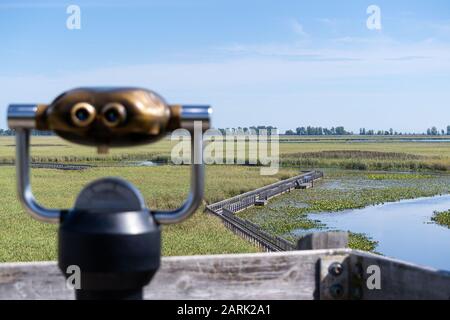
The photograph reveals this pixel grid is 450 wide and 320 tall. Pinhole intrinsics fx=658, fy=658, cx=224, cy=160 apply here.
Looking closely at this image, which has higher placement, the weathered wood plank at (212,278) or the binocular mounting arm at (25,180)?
the binocular mounting arm at (25,180)

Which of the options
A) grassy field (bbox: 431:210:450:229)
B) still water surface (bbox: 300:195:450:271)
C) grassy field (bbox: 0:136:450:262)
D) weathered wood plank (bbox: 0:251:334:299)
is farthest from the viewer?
grassy field (bbox: 431:210:450:229)

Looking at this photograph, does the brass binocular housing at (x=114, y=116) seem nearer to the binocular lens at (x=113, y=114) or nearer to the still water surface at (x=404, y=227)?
the binocular lens at (x=113, y=114)

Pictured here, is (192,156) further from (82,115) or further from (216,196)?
(216,196)

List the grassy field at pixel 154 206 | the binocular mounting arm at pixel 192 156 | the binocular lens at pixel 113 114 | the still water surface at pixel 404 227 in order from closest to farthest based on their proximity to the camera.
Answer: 1. the binocular lens at pixel 113 114
2. the binocular mounting arm at pixel 192 156
3. the grassy field at pixel 154 206
4. the still water surface at pixel 404 227

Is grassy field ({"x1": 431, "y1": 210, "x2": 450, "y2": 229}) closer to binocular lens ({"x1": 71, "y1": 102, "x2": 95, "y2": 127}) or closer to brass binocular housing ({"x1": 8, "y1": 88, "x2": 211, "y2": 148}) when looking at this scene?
brass binocular housing ({"x1": 8, "y1": 88, "x2": 211, "y2": 148})

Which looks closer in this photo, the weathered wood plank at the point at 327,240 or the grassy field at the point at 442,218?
the weathered wood plank at the point at 327,240

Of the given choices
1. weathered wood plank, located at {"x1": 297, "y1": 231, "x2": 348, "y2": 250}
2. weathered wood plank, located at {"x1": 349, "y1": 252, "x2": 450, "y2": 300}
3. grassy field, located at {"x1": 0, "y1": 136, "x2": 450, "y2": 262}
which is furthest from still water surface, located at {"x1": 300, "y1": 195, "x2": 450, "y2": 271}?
weathered wood plank, located at {"x1": 349, "y1": 252, "x2": 450, "y2": 300}

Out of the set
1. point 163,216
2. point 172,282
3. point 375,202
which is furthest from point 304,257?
point 375,202

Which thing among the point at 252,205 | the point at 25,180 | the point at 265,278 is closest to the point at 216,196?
the point at 252,205

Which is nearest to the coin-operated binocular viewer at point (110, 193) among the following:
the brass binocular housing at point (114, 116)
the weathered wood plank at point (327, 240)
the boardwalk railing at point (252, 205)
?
the brass binocular housing at point (114, 116)
